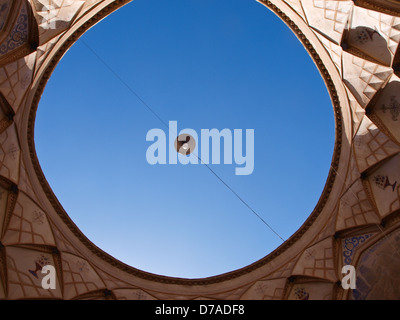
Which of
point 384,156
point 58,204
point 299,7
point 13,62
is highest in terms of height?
point 299,7

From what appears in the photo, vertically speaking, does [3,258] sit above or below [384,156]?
below

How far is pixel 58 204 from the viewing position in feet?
45.0

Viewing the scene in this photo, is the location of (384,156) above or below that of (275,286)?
above

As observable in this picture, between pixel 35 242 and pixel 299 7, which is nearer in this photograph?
pixel 299 7

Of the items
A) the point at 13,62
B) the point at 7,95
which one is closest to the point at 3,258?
the point at 7,95

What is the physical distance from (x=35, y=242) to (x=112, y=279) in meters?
2.92

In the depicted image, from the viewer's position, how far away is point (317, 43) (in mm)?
12109

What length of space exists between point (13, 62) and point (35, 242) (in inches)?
221

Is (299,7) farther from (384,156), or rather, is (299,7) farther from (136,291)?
(136,291)

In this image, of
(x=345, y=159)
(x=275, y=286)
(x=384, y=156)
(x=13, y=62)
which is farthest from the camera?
(x=275, y=286)

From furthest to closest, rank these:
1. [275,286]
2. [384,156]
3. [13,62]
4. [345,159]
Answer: [275,286], [345,159], [384,156], [13,62]

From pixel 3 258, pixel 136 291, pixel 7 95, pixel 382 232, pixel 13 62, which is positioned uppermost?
pixel 13 62

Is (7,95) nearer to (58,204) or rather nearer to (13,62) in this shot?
(13,62)

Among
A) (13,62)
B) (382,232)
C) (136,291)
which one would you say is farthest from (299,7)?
(136,291)
